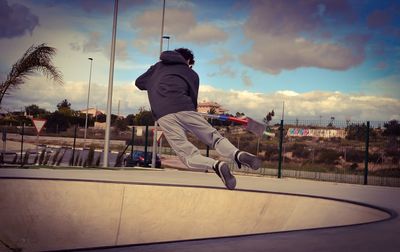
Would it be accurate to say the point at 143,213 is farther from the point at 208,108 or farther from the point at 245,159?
the point at 245,159

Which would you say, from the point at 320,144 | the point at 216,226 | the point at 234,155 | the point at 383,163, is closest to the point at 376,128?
the point at 383,163

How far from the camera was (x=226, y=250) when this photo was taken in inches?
165

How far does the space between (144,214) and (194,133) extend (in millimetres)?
4460

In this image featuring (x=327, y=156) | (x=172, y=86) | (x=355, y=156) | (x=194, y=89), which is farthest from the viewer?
(x=327, y=156)

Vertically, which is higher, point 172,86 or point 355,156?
point 172,86

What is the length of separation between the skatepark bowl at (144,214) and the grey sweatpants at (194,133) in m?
3.10

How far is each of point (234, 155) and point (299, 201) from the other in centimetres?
451

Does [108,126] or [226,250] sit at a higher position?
[108,126]

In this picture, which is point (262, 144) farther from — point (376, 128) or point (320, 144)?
point (376, 128)

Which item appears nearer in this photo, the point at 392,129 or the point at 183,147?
the point at 183,147

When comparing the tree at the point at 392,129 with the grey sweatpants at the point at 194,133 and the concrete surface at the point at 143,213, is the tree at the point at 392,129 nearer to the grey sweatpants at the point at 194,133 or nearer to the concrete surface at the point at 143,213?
the concrete surface at the point at 143,213

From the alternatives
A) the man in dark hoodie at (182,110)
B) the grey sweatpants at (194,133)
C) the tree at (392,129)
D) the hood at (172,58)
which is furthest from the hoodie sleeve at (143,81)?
the tree at (392,129)

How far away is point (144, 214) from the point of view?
8805mm

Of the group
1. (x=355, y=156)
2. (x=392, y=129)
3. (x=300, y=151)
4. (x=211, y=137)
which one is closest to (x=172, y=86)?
(x=211, y=137)
